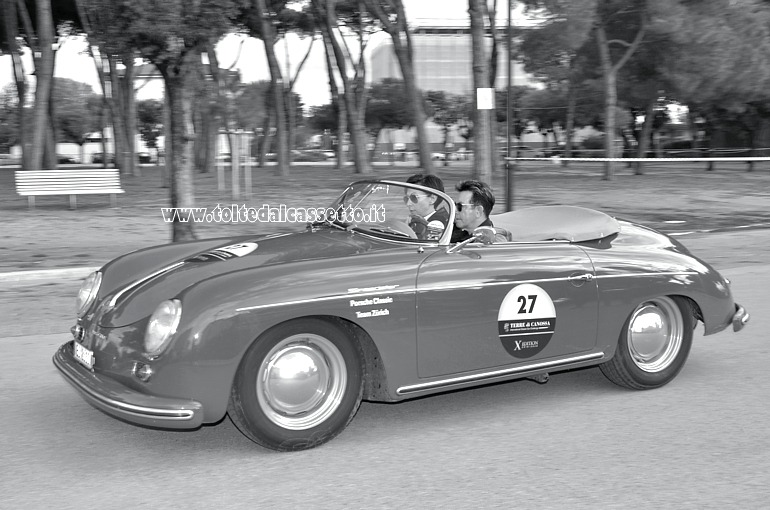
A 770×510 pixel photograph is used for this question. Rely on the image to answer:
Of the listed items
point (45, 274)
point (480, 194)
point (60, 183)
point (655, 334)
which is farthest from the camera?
point (60, 183)

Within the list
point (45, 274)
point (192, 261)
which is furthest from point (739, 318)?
point (45, 274)

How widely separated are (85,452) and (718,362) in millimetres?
4137

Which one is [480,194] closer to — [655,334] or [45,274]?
[655,334]

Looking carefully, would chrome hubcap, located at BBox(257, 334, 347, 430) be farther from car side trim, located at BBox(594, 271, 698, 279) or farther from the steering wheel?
car side trim, located at BBox(594, 271, 698, 279)

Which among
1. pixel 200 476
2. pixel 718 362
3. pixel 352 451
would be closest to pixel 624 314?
pixel 718 362

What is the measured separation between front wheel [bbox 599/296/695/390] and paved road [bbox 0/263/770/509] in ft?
0.35

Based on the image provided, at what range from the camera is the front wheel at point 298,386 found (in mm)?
4004

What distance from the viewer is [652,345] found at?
532 centimetres

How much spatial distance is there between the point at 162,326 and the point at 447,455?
1457 millimetres

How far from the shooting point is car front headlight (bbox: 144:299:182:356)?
12.7 feet

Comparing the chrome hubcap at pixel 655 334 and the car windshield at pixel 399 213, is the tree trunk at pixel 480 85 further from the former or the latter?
the car windshield at pixel 399 213

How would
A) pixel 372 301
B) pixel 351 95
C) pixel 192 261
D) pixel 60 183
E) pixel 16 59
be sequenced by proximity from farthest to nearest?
pixel 351 95, pixel 16 59, pixel 60 183, pixel 192 261, pixel 372 301

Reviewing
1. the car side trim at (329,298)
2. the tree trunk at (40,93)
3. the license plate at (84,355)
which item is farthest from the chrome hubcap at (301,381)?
the tree trunk at (40,93)

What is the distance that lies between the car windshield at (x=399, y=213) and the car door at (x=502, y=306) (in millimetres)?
247
